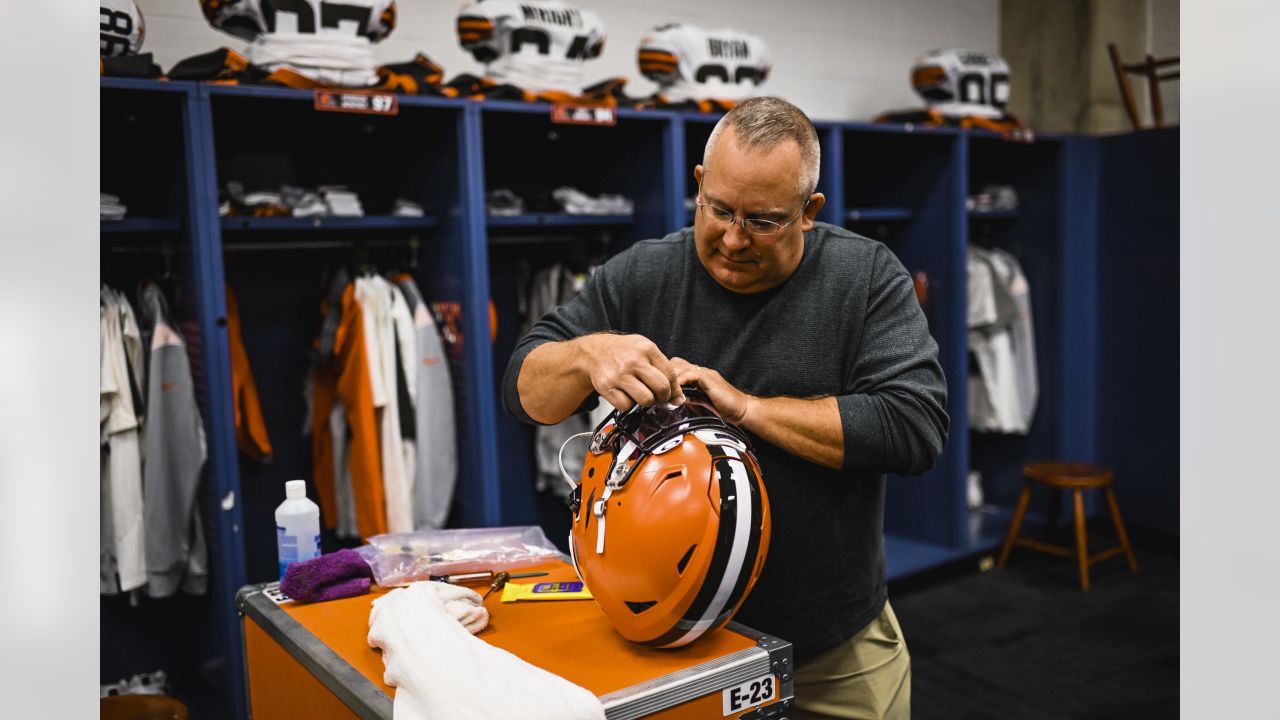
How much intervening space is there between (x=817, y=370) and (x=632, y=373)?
0.46m

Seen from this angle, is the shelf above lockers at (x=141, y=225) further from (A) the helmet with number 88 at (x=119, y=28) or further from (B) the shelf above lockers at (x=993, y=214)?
(B) the shelf above lockers at (x=993, y=214)

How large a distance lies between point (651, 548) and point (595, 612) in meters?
0.31

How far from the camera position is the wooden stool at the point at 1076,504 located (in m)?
4.65

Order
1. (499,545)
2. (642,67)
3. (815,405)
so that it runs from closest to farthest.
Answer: (815,405), (499,545), (642,67)

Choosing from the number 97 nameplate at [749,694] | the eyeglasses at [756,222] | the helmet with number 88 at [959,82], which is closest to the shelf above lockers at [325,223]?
the eyeglasses at [756,222]

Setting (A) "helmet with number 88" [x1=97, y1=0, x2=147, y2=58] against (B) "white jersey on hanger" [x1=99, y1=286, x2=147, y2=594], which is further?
(B) "white jersey on hanger" [x1=99, y1=286, x2=147, y2=594]

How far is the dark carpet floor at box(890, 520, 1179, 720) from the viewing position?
349 cm

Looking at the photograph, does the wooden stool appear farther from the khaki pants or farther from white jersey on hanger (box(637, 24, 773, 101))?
the khaki pants

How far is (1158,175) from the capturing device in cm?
508

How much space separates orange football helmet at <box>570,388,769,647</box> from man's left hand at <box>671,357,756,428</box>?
0.07m

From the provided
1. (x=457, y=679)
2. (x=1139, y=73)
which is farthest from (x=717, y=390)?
(x=1139, y=73)

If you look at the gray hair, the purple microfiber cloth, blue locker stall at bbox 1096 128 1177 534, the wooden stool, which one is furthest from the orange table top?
blue locker stall at bbox 1096 128 1177 534

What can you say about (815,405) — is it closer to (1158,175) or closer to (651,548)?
(651,548)
